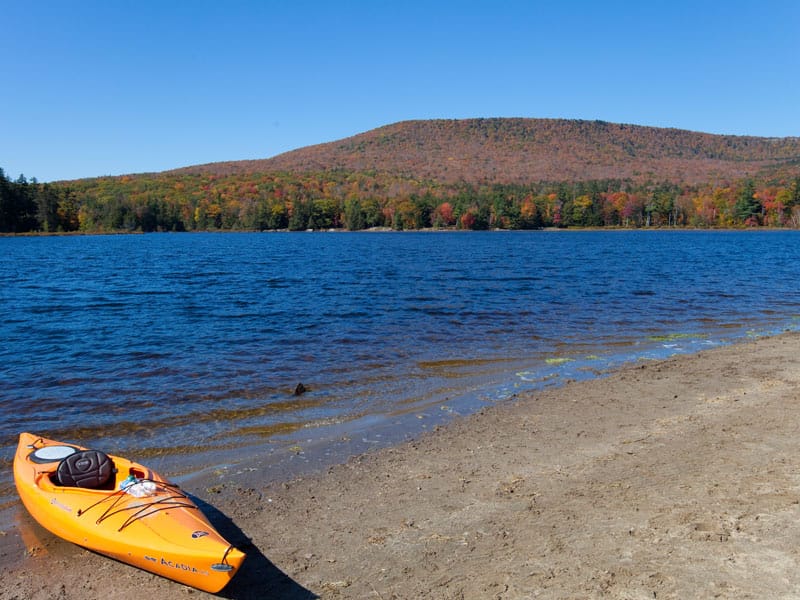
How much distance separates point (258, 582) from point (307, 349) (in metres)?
12.3

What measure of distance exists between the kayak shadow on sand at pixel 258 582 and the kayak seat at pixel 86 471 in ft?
6.56

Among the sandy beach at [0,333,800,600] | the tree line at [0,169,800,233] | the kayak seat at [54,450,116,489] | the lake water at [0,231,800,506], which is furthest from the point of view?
the tree line at [0,169,800,233]

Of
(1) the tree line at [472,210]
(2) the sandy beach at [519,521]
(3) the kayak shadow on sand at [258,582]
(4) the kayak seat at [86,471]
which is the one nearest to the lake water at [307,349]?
(4) the kayak seat at [86,471]

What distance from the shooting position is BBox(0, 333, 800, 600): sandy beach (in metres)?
5.94

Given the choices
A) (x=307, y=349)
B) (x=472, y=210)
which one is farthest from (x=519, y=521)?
(x=472, y=210)

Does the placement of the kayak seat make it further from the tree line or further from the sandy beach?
the tree line

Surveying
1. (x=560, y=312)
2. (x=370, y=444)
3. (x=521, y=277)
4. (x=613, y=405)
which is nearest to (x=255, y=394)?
(x=370, y=444)

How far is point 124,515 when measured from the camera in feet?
22.6

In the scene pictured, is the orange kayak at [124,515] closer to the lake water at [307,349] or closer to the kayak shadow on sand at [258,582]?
the kayak shadow on sand at [258,582]

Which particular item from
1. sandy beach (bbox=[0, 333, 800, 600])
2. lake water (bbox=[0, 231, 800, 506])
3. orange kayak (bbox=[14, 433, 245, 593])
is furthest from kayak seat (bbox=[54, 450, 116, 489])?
lake water (bbox=[0, 231, 800, 506])

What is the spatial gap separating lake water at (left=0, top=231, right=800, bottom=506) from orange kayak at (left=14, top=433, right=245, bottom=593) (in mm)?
1072

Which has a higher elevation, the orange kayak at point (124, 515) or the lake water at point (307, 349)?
the orange kayak at point (124, 515)

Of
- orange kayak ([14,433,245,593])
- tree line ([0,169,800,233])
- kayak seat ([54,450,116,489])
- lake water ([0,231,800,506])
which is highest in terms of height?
tree line ([0,169,800,233])

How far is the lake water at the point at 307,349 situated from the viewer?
11.3m
